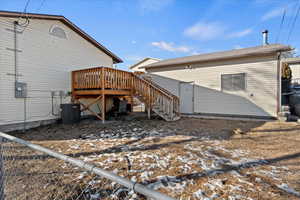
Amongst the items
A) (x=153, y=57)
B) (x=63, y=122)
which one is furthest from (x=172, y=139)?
(x=153, y=57)

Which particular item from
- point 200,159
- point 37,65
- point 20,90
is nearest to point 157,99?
point 200,159

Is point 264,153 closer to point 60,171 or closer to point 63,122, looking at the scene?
point 60,171

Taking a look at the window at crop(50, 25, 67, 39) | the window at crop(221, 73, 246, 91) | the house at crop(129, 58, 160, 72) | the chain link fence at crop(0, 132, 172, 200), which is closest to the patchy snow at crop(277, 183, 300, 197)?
the chain link fence at crop(0, 132, 172, 200)

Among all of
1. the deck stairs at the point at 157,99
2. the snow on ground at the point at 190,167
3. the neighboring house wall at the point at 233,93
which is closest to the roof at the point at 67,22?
the deck stairs at the point at 157,99

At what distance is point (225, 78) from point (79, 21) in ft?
30.3

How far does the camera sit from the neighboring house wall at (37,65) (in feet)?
19.1

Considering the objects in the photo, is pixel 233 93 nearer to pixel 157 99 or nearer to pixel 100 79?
pixel 157 99

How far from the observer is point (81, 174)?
2660 millimetres

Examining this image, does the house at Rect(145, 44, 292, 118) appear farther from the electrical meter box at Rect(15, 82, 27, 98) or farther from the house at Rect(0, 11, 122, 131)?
the electrical meter box at Rect(15, 82, 27, 98)

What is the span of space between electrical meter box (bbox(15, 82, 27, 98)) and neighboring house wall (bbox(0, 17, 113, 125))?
0.13 m

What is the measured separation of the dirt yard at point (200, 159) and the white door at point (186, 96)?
177 inches

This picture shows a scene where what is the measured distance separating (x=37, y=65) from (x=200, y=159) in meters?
7.74

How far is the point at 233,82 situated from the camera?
8.57 meters

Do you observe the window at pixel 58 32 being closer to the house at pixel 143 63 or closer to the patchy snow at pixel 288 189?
the patchy snow at pixel 288 189
